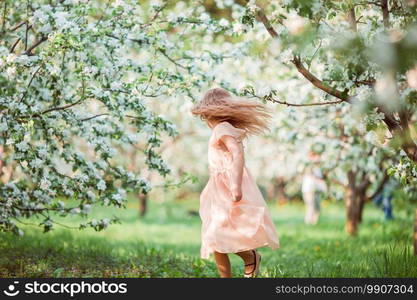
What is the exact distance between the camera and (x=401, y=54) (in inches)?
134

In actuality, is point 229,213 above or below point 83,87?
below

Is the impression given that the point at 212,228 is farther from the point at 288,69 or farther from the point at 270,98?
the point at 288,69

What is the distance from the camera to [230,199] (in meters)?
5.07

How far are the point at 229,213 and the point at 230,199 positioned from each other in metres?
0.10

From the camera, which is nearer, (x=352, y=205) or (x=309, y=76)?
(x=309, y=76)

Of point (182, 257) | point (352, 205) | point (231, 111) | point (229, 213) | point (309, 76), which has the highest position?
point (309, 76)

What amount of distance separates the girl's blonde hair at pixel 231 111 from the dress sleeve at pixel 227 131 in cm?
9

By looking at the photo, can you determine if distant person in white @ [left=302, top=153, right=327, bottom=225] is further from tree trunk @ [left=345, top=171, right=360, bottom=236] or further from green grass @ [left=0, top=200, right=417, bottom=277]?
Result: tree trunk @ [left=345, top=171, right=360, bottom=236]

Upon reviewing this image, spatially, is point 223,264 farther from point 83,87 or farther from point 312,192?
point 312,192

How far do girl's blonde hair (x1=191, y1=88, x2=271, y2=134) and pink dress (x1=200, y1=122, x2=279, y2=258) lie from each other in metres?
0.10

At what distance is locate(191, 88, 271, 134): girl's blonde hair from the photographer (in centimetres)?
520

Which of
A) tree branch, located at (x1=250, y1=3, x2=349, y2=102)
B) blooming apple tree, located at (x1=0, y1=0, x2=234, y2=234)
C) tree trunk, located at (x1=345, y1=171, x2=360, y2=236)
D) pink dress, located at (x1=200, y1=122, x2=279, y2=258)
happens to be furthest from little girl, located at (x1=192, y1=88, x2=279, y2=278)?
tree trunk, located at (x1=345, y1=171, x2=360, y2=236)

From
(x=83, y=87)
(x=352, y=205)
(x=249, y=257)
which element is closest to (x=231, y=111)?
(x=249, y=257)

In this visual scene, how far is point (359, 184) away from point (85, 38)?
23.8ft
